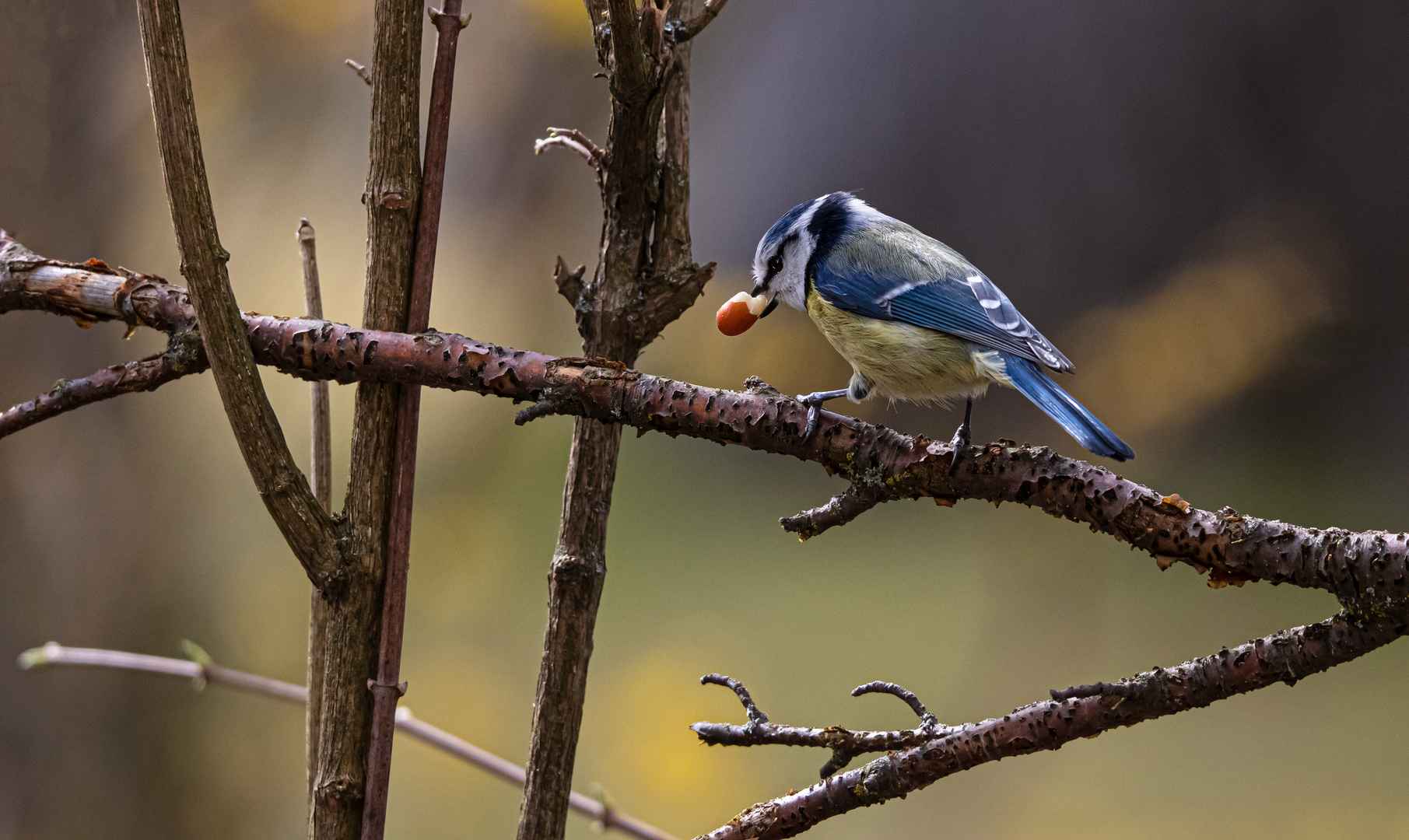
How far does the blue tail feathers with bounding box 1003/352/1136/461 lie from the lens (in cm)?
61

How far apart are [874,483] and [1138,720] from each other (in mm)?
213

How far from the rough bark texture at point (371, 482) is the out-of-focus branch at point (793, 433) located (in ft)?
0.16

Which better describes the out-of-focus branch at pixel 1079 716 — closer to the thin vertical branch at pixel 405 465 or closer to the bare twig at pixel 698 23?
A: the thin vertical branch at pixel 405 465

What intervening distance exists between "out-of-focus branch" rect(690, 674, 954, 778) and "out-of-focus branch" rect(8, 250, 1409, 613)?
0.46 feet

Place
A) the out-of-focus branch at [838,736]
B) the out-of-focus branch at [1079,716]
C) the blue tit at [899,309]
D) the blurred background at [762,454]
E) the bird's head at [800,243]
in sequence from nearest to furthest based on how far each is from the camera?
1. the out-of-focus branch at [1079,716]
2. the out-of-focus branch at [838,736]
3. the blue tit at [899,309]
4. the bird's head at [800,243]
5. the blurred background at [762,454]

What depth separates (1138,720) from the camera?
0.58 m

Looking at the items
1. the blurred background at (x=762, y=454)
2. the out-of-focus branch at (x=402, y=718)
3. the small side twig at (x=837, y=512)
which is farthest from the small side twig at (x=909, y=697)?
the blurred background at (x=762, y=454)

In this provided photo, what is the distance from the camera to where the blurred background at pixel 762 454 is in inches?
48.8

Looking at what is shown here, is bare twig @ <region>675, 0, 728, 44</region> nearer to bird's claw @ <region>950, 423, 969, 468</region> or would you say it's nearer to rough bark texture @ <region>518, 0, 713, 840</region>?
rough bark texture @ <region>518, 0, 713, 840</region>

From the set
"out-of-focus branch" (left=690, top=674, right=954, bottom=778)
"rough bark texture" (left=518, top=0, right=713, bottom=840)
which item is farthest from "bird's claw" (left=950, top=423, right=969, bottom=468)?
"rough bark texture" (left=518, top=0, right=713, bottom=840)

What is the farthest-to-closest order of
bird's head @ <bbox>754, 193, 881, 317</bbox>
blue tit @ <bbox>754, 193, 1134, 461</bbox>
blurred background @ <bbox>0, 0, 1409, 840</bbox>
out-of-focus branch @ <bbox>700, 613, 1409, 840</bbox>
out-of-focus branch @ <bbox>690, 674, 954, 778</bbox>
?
blurred background @ <bbox>0, 0, 1409, 840</bbox> < bird's head @ <bbox>754, 193, 881, 317</bbox> < blue tit @ <bbox>754, 193, 1134, 461</bbox> < out-of-focus branch @ <bbox>690, 674, 954, 778</bbox> < out-of-focus branch @ <bbox>700, 613, 1409, 840</bbox>

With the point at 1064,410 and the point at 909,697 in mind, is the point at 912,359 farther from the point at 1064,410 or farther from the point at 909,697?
the point at 909,697

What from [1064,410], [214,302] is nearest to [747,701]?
[1064,410]

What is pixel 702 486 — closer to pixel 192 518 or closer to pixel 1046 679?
pixel 1046 679
